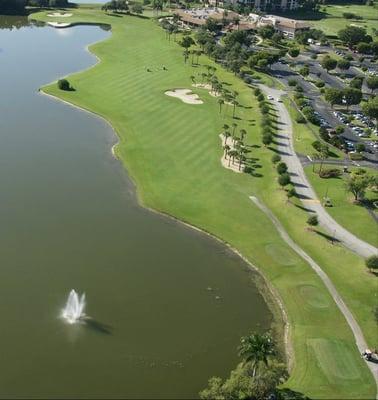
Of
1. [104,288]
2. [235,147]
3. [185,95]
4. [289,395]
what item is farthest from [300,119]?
[289,395]

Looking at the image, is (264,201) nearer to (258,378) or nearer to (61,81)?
(258,378)

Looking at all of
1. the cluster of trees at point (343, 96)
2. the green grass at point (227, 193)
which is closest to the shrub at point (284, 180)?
the green grass at point (227, 193)

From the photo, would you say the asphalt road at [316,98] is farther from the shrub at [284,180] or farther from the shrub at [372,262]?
the shrub at [372,262]

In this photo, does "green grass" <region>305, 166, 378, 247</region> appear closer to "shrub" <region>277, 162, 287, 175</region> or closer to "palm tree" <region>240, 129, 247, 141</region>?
"shrub" <region>277, 162, 287, 175</region>

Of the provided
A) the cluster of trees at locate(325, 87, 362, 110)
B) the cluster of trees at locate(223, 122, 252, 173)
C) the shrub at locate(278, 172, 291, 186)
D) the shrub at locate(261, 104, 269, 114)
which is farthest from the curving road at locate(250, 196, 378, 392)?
the cluster of trees at locate(325, 87, 362, 110)

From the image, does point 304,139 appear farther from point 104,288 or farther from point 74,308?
point 74,308

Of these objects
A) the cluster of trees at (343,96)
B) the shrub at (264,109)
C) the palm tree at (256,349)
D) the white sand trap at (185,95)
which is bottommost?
the white sand trap at (185,95)

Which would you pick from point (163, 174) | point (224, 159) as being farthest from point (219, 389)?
point (224, 159)
